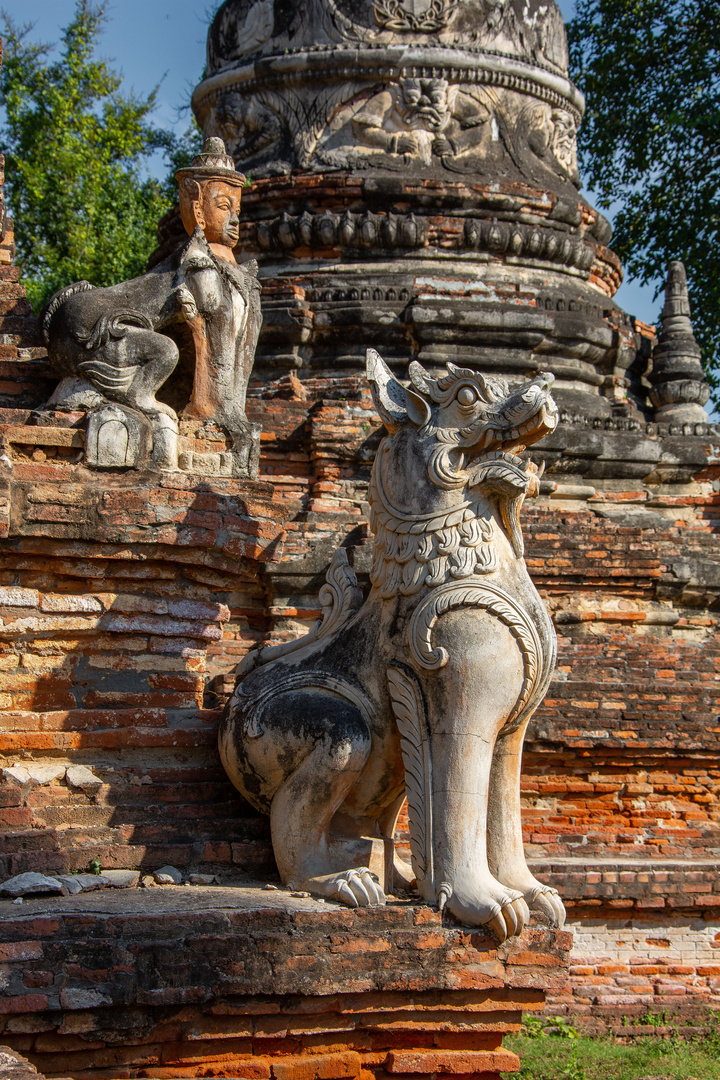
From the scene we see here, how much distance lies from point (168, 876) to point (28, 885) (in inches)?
22.8

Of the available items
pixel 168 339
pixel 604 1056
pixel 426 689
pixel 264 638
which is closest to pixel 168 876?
pixel 426 689

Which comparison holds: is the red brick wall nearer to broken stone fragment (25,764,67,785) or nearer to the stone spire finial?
broken stone fragment (25,764,67,785)

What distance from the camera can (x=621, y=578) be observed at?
8594mm

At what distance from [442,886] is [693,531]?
6.13 metres

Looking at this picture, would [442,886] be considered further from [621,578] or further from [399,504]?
[621,578]

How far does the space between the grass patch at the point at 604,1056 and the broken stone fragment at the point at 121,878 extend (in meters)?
2.37

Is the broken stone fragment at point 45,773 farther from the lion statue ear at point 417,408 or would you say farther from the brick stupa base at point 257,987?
the lion statue ear at point 417,408

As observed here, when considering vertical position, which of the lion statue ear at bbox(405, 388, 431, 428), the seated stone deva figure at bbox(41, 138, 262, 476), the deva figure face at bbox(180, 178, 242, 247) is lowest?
the lion statue ear at bbox(405, 388, 431, 428)

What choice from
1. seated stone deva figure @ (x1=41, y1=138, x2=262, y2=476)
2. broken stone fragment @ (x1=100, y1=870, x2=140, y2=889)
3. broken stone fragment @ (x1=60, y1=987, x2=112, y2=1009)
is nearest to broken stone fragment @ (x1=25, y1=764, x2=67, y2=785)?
broken stone fragment @ (x1=100, y1=870, x2=140, y2=889)

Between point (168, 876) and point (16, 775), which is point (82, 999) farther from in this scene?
point (16, 775)

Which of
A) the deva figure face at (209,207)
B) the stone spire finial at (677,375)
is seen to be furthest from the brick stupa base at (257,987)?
the stone spire finial at (677,375)

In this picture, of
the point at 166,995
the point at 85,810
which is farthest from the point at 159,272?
the point at 166,995

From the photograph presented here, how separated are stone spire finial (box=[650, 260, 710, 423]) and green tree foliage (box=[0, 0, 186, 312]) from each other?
8.67m

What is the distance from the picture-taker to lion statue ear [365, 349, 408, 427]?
4785mm
